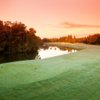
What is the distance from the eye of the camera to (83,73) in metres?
9.92

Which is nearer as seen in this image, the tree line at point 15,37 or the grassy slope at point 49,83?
the grassy slope at point 49,83

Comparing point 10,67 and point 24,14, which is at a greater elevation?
point 24,14

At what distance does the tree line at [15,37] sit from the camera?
26.8 meters

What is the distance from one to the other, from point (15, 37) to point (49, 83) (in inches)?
763

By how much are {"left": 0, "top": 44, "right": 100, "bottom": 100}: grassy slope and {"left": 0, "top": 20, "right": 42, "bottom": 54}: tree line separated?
631 inches

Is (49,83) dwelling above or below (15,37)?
below

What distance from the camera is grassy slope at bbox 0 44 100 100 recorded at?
7293mm

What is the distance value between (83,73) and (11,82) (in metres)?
2.89

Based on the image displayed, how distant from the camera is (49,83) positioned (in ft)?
27.9

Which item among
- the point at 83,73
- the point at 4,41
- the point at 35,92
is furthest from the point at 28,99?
the point at 4,41

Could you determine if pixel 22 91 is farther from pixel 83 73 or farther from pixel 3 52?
pixel 3 52

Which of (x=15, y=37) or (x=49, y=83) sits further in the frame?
(x=15, y=37)

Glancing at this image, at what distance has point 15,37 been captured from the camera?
27.4 m

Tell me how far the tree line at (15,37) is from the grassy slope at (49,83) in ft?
52.6
